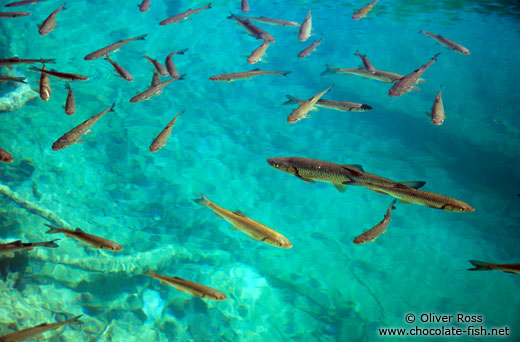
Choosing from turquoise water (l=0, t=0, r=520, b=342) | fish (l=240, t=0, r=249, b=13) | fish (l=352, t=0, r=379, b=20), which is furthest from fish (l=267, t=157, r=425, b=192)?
fish (l=240, t=0, r=249, b=13)

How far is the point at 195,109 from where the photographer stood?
12.5 meters

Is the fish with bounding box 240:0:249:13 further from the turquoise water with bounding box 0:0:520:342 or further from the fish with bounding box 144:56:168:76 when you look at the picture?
the fish with bounding box 144:56:168:76

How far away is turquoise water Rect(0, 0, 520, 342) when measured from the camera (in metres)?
6.63

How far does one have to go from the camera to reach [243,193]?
9.70m

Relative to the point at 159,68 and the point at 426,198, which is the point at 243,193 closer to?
the point at 159,68

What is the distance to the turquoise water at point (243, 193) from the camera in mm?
6629

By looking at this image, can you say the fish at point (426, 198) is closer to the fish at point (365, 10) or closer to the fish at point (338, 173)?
the fish at point (338, 173)

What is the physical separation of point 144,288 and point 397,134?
11400mm

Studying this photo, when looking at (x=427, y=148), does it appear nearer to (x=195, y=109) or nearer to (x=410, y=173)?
(x=410, y=173)

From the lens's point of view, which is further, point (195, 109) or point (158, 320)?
point (195, 109)

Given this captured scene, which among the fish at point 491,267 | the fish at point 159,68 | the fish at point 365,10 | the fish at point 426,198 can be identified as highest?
the fish at point 365,10

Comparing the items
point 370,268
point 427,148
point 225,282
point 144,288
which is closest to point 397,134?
point 427,148

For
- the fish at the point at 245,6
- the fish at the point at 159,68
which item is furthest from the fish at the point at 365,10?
the fish at the point at 159,68

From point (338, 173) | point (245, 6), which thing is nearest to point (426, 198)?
point (338, 173)
